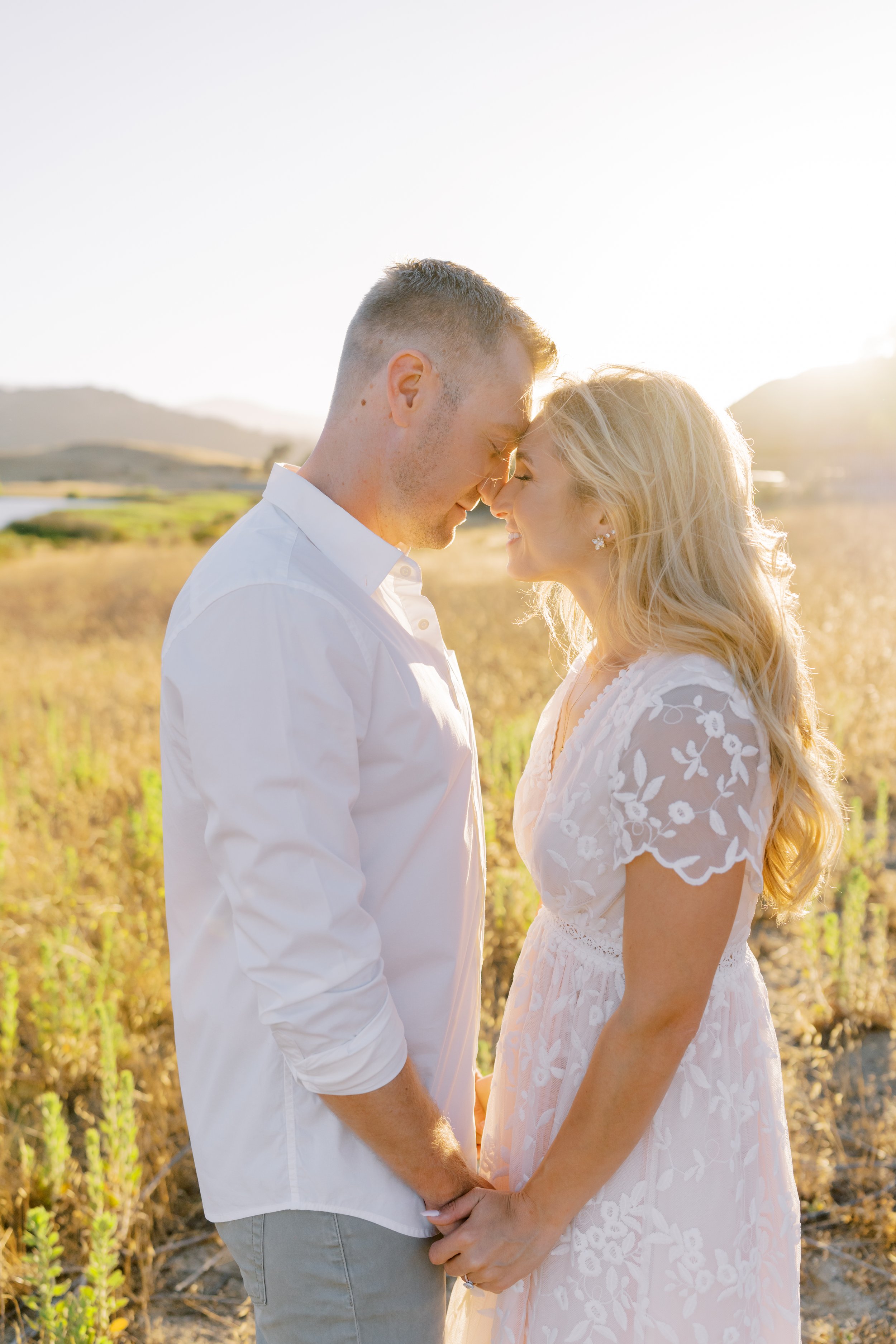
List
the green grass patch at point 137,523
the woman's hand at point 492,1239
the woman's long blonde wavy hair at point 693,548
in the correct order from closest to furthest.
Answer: the woman's hand at point 492,1239 < the woman's long blonde wavy hair at point 693,548 < the green grass patch at point 137,523

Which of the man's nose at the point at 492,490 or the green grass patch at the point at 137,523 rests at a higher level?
the man's nose at the point at 492,490

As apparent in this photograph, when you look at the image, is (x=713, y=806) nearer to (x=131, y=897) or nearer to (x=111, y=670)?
(x=131, y=897)

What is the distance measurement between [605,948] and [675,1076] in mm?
252

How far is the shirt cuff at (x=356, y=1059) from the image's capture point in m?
1.31

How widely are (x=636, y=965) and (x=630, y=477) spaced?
869mm

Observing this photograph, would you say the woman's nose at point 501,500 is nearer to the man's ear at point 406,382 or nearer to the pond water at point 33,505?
the man's ear at point 406,382

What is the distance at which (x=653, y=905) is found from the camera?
143cm

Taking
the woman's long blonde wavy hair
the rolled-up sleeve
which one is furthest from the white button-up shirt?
the woman's long blonde wavy hair

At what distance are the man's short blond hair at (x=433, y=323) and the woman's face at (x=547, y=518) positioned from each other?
217mm

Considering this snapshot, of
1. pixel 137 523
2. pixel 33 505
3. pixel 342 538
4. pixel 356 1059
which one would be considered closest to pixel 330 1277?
pixel 356 1059

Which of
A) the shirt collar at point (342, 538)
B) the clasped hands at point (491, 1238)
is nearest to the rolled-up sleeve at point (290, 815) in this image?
the shirt collar at point (342, 538)

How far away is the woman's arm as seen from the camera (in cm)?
142

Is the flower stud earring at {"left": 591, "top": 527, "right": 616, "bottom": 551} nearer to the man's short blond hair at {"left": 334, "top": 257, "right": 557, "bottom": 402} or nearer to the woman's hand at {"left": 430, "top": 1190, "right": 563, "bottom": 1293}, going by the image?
the man's short blond hair at {"left": 334, "top": 257, "right": 557, "bottom": 402}

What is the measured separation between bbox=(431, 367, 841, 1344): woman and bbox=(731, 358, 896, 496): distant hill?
24376 mm
